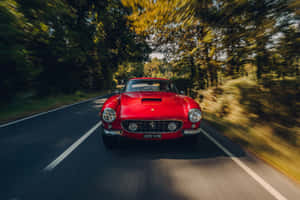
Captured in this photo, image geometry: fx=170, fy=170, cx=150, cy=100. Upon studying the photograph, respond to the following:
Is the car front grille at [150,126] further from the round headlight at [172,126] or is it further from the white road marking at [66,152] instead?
the white road marking at [66,152]

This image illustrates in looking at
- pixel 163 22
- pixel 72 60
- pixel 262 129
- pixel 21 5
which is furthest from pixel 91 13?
pixel 262 129

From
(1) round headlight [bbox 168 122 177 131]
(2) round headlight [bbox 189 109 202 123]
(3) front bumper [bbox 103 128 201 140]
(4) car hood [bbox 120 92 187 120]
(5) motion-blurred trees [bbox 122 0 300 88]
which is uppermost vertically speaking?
(5) motion-blurred trees [bbox 122 0 300 88]

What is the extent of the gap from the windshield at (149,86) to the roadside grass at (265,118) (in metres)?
Answer: 2.09

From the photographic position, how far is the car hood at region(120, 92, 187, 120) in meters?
3.01

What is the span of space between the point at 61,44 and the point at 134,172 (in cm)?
1457

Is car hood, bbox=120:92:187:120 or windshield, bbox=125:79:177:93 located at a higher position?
windshield, bbox=125:79:177:93

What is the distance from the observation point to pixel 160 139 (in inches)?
119

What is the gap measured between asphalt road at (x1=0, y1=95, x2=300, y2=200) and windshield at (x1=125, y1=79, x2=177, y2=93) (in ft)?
4.89

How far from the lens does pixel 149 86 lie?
4.54 metres

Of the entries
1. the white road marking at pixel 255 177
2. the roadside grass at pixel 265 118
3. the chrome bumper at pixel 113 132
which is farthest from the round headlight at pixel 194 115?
the roadside grass at pixel 265 118

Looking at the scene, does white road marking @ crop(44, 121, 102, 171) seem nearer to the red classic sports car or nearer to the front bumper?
the red classic sports car

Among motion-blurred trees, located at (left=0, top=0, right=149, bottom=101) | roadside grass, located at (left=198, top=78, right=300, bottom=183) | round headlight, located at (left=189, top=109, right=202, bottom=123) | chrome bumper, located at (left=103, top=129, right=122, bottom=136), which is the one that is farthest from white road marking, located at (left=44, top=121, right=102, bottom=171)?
motion-blurred trees, located at (left=0, top=0, right=149, bottom=101)

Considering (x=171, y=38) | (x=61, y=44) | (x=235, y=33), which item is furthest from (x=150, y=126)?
(x=61, y=44)

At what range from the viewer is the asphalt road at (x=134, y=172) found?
2.15 metres
